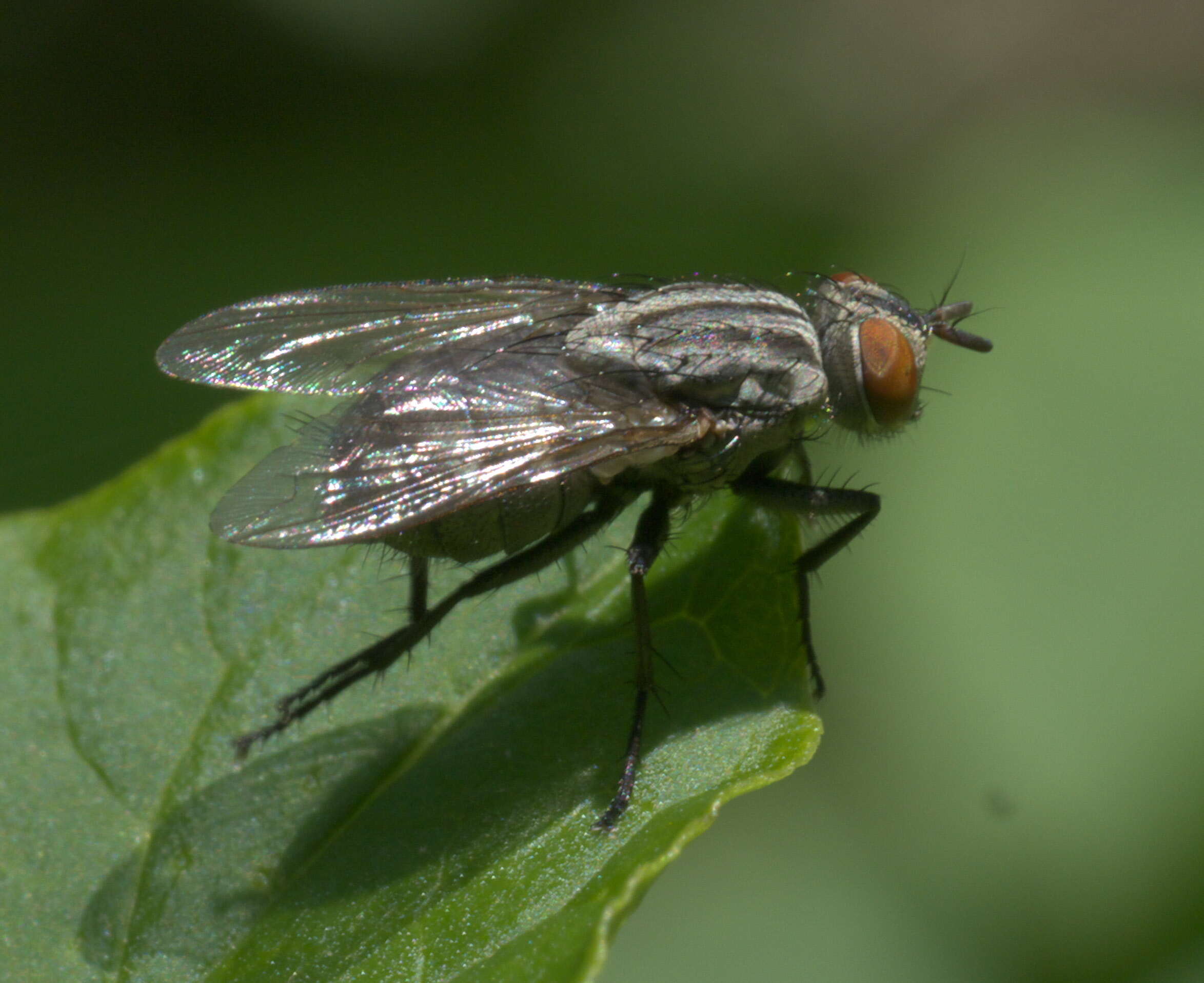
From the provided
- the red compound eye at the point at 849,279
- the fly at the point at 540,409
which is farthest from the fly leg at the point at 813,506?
the red compound eye at the point at 849,279

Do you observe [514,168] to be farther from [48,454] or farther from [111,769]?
[111,769]

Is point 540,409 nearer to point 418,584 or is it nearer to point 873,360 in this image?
point 418,584

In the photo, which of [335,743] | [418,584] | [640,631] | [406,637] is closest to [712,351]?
[640,631]

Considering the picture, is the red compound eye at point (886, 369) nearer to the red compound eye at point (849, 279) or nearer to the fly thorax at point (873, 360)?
the fly thorax at point (873, 360)

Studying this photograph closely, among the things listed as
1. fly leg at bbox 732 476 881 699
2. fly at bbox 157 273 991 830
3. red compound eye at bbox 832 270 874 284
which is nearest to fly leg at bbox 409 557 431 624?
fly at bbox 157 273 991 830

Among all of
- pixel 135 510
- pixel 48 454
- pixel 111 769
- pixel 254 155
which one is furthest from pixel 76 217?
pixel 111 769
